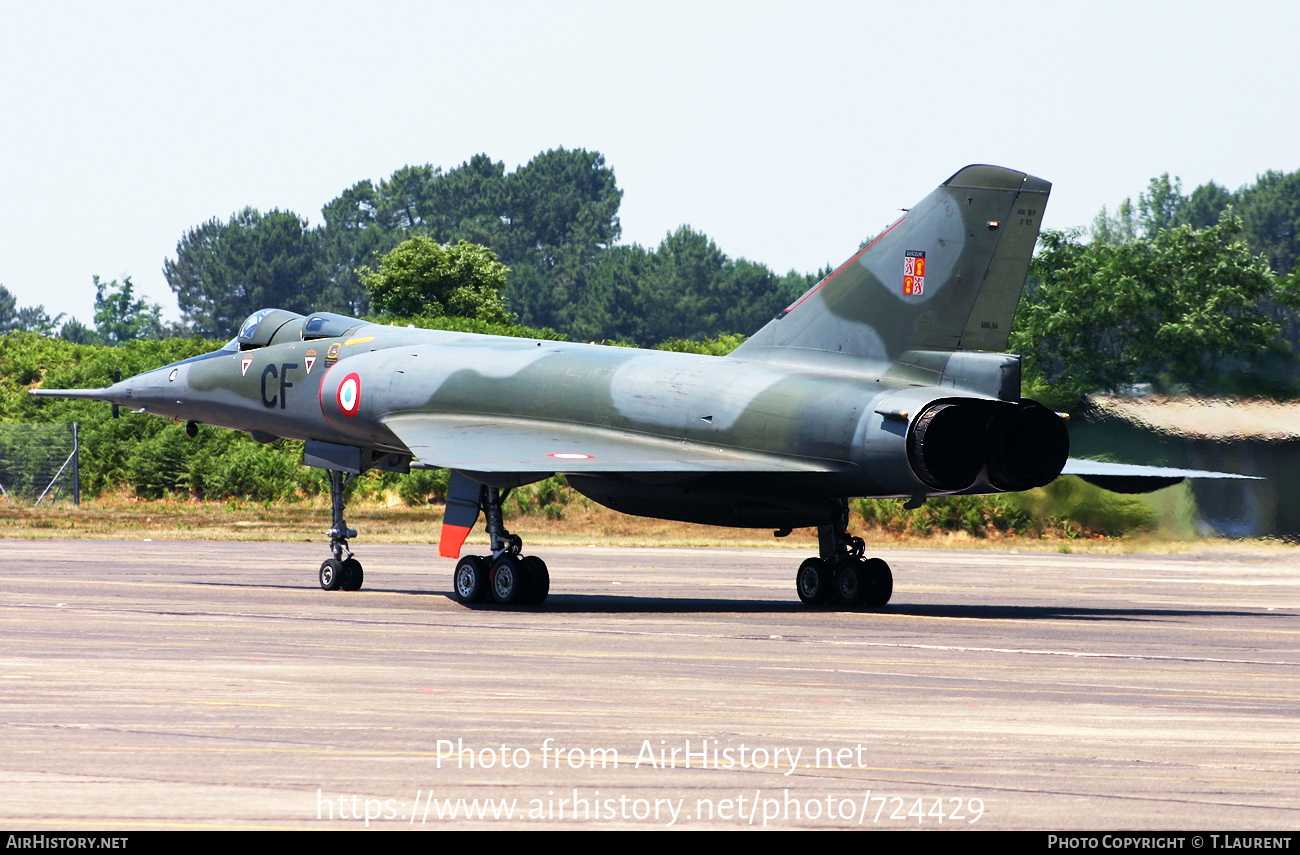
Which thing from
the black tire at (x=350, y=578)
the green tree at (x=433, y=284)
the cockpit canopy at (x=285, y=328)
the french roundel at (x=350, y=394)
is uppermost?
the green tree at (x=433, y=284)

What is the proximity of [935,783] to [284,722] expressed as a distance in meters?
3.95

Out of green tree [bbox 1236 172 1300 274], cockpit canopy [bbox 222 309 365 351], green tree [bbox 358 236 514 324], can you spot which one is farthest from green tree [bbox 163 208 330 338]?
cockpit canopy [bbox 222 309 365 351]

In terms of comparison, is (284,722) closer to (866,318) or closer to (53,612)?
(53,612)

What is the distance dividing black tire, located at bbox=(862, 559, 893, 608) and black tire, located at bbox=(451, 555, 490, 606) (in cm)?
476

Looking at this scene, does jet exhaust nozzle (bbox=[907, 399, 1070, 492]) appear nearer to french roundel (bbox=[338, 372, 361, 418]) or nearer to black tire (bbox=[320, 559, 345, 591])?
french roundel (bbox=[338, 372, 361, 418])

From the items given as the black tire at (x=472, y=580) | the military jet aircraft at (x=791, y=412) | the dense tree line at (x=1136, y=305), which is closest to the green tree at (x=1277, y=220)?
the dense tree line at (x=1136, y=305)

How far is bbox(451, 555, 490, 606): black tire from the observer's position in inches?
781

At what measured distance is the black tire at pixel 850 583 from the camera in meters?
20.0

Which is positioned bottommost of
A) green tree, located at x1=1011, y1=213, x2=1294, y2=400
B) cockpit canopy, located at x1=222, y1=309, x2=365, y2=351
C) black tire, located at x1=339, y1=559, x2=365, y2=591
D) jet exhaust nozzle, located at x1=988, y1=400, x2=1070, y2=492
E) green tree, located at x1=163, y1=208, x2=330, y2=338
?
black tire, located at x1=339, y1=559, x2=365, y2=591

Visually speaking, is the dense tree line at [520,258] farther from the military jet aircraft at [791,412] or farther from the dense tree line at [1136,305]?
the military jet aircraft at [791,412]

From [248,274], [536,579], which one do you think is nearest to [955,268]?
[536,579]

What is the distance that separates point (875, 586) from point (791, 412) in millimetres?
2796

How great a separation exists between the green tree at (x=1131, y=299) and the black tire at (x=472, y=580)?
1482 centimetres
